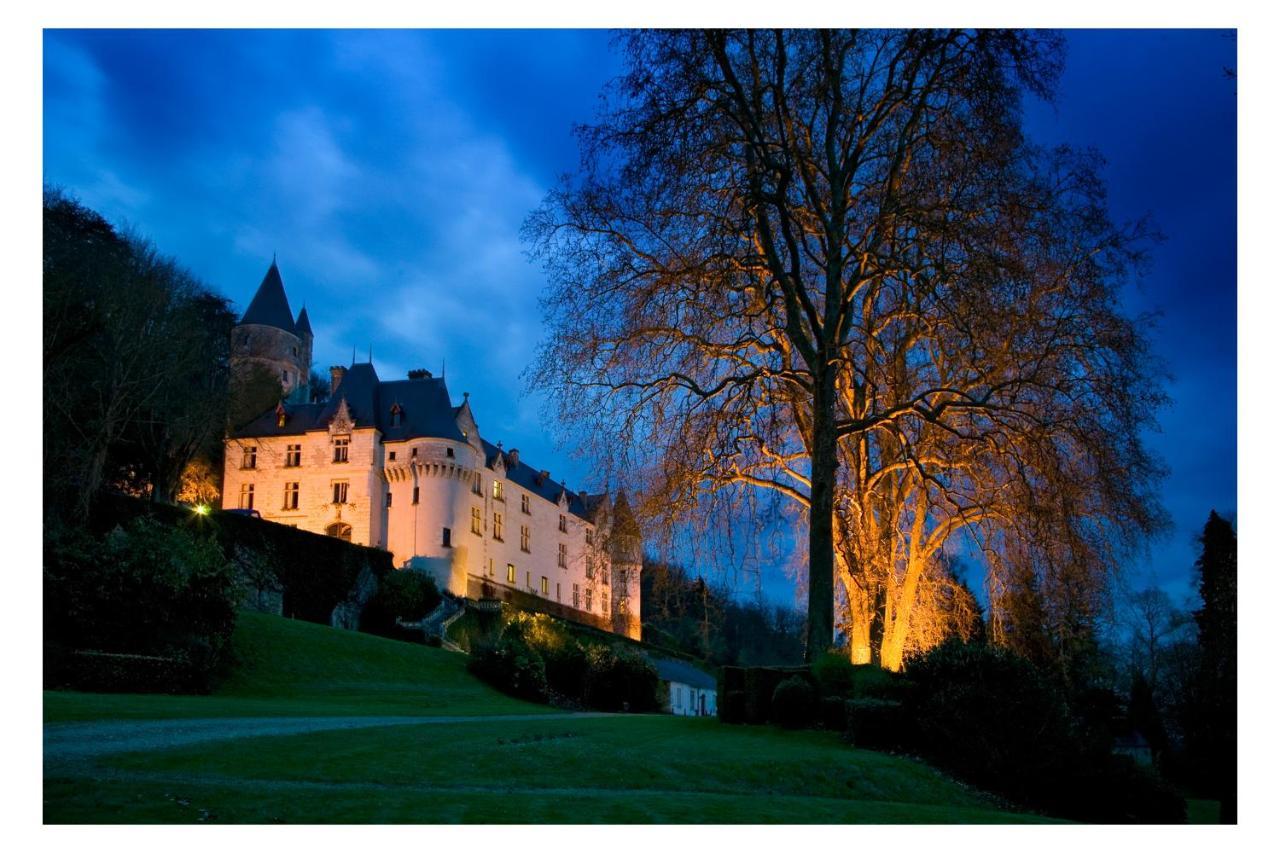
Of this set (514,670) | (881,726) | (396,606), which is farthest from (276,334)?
(881,726)

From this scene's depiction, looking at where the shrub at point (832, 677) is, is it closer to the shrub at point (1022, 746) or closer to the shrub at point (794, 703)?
the shrub at point (794, 703)

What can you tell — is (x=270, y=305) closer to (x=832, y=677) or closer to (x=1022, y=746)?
(x=832, y=677)

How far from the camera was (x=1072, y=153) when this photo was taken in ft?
Answer: 54.2

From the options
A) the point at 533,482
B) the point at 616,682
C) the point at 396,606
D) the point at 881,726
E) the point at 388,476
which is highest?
the point at 388,476

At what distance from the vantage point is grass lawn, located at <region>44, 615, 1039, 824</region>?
752 cm

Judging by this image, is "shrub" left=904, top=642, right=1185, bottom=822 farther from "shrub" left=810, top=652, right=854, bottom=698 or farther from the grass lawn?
"shrub" left=810, top=652, right=854, bottom=698

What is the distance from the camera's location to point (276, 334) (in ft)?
219

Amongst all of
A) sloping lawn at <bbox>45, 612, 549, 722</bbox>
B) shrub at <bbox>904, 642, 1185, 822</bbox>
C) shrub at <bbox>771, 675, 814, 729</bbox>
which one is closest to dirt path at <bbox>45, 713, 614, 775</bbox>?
sloping lawn at <bbox>45, 612, 549, 722</bbox>

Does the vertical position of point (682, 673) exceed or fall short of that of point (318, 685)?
it falls short

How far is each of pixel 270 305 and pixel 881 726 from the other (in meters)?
60.2

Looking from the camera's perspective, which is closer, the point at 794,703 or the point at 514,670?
the point at 794,703

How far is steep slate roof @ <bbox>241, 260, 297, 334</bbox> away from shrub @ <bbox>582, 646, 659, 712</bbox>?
4136 centimetres

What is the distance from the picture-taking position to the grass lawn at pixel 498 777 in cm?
752
